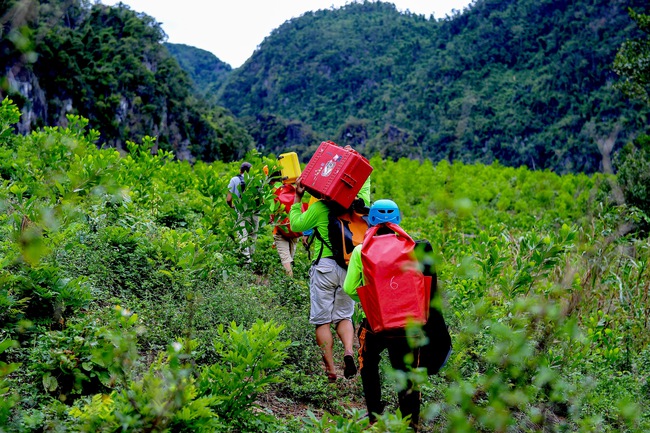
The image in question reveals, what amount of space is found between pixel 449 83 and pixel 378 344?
82.4 metres

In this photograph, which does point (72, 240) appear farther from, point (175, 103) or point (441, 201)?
point (175, 103)

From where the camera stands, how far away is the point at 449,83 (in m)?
82.3

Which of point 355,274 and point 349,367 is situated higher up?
point 355,274

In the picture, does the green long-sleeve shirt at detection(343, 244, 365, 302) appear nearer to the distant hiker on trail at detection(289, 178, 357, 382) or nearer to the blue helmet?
the blue helmet

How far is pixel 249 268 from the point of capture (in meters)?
6.74

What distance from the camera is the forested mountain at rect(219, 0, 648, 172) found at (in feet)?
199

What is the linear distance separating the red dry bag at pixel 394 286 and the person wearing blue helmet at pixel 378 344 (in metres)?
0.10

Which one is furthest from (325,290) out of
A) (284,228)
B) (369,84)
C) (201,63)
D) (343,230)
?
(201,63)

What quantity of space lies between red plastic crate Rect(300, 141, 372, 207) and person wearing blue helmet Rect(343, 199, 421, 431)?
68 centimetres

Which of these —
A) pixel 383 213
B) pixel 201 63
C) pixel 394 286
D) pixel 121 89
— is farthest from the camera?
pixel 201 63

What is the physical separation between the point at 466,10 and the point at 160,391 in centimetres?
9987

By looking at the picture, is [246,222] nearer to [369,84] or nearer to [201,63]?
[369,84]

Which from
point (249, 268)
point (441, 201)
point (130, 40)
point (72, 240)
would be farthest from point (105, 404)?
point (130, 40)

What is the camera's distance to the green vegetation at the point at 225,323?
2.33 metres
